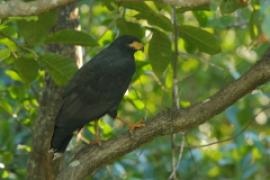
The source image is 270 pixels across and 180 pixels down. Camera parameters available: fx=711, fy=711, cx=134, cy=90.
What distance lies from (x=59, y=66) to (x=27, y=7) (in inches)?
36.7

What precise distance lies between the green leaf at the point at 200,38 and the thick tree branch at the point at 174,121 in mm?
525

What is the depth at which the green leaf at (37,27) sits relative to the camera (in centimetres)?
424

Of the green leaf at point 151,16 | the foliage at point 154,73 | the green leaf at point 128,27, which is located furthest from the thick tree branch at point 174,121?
the green leaf at point 128,27

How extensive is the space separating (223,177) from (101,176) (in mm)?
1675

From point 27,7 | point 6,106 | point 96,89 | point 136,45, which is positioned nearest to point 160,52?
point 96,89

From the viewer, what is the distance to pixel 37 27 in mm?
4238

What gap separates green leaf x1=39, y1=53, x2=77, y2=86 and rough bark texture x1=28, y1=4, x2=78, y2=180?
65 cm

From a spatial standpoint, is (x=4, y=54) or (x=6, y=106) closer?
(x=4, y=54)

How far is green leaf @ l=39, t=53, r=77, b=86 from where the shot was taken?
4.44 meters

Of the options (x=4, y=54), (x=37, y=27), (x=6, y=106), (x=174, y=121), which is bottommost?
(x=6, y=106)

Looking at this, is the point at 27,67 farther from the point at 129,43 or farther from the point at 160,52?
the point at 129,43

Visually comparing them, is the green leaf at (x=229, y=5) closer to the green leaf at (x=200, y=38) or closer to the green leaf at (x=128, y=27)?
the green leaf at (x=200, y=38)

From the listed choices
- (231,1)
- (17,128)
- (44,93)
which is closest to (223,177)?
(17,128)

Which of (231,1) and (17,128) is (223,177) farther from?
(231,1)
